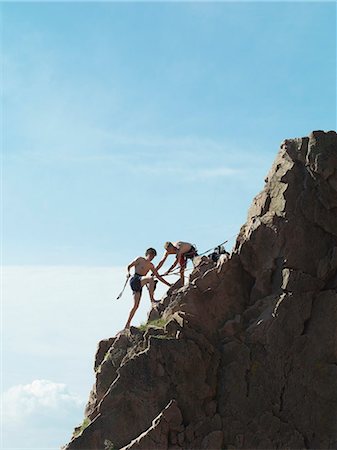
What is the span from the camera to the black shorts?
29.7 metres

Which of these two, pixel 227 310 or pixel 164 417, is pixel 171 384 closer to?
pixel 164 417

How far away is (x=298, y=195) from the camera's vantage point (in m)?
28.5

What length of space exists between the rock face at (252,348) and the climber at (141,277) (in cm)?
104

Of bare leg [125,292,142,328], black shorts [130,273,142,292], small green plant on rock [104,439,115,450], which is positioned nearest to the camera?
small green plant on rock [104,439,115,450]

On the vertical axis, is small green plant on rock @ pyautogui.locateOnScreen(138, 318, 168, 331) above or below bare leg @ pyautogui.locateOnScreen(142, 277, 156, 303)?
below

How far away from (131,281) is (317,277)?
6.39m

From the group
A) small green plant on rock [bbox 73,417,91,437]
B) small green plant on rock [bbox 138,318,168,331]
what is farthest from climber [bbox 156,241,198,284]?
small green plant on rock [bbox 73,417,91,437]

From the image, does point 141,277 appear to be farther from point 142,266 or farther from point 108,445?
point 108,445

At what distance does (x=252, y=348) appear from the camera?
27.1 metres

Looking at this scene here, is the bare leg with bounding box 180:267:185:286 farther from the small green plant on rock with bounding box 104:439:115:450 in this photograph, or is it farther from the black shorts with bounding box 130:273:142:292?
the small green plant on rock with bounding box 104:439:115:450

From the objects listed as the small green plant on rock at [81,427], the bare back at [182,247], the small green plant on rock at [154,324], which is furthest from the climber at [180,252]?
the small green plant on rock at [81,427]

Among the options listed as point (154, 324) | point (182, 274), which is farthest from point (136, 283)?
point (154, 324)

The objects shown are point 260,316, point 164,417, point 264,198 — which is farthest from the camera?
point 264,198

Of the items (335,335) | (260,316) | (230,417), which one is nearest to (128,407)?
(230,417)
